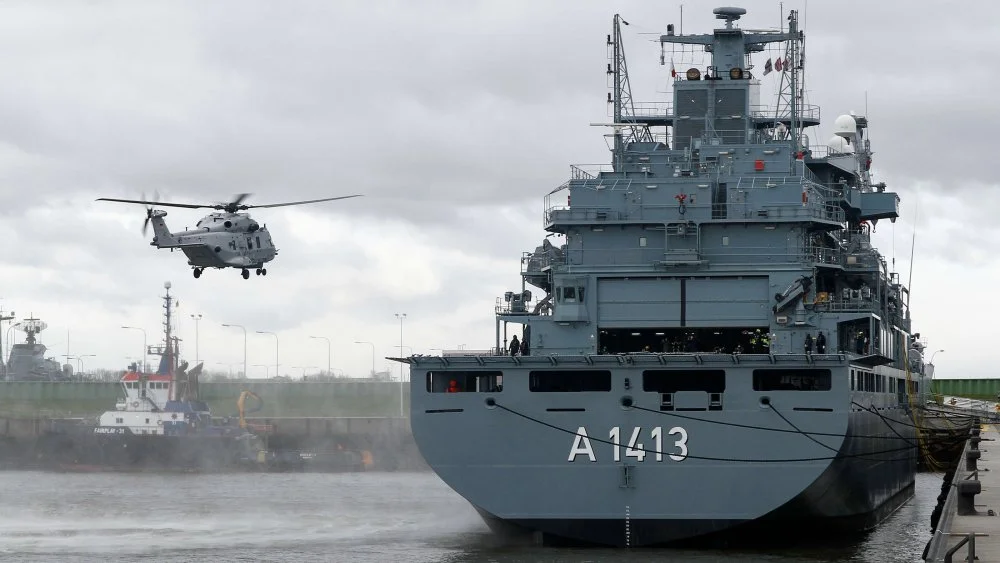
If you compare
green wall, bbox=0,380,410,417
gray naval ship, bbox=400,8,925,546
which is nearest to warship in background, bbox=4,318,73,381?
green wall, bbox=0,380,410,417

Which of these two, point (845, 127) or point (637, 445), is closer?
point (637, 445)

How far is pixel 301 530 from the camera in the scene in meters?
39.2

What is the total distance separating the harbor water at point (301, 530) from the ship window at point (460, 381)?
367cm

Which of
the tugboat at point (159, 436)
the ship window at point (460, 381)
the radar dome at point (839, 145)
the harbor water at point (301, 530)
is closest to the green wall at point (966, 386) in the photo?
the harbor water at point (301, 530)

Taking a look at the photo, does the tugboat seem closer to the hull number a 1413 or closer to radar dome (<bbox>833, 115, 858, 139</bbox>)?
radar dome (<bbox>833, 115, 858, 139</bbox>)

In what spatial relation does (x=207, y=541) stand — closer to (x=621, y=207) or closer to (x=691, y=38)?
(x=621, y=207)

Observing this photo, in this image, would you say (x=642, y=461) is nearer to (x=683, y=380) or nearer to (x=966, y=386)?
(x=683, y=380)

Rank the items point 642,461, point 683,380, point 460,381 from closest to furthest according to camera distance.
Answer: point 642,461 < point 683,380 < point 460,381

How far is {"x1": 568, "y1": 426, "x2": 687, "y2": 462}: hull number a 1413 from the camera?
30.6m

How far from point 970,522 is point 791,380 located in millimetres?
6354

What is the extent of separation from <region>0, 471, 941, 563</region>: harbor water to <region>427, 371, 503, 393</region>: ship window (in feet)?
12.0

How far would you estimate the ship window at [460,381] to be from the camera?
32.3 metres

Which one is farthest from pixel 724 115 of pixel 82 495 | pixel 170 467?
pixel 170 467

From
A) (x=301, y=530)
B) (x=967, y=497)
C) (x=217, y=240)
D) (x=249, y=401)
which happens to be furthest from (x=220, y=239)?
(x=249, y=401)
